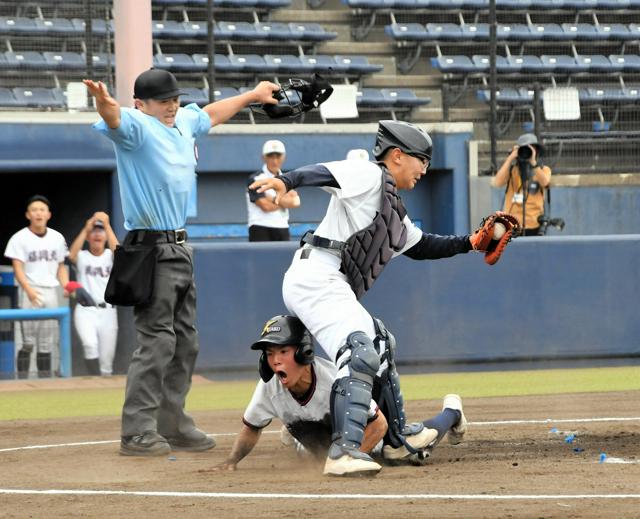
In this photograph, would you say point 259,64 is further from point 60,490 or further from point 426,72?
point 60,490

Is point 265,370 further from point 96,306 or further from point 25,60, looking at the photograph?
point 25,60

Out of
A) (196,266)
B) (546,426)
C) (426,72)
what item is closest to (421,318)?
(196,266)

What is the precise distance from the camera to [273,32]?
19.9 metres

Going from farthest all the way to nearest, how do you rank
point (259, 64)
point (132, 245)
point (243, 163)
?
point (259, 64), point (243, 163), point (132, 245)

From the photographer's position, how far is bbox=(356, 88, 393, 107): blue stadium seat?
1912 centimetres

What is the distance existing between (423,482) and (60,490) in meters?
1.70

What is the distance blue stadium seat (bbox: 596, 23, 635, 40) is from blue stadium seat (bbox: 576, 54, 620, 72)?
53cm

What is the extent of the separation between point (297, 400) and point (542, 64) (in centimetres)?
1503

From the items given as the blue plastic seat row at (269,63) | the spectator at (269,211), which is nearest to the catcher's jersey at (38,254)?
the spectator at (269,211)

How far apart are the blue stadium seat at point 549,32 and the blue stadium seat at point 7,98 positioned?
965 cm

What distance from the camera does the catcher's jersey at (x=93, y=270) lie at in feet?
41.8

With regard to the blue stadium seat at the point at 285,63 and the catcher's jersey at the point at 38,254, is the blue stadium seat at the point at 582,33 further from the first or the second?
the catcher's jersey at the point at 38,254

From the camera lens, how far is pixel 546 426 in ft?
27.5

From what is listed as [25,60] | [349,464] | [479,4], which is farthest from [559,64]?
[349,464]
